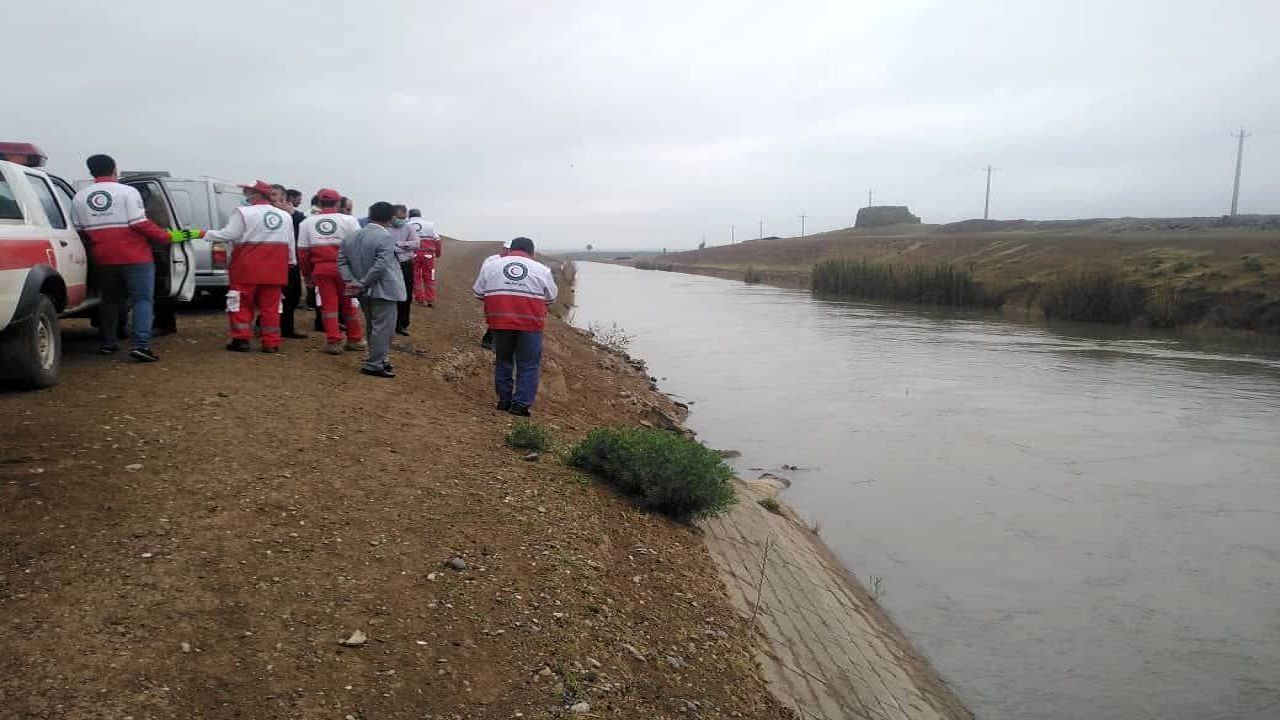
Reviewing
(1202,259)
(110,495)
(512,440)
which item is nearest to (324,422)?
(512,440)

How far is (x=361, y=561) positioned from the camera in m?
4.89

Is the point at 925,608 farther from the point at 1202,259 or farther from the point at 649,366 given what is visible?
the point at 1202,259

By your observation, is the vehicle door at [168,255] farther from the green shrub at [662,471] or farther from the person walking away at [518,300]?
the green shrub at [662,471]

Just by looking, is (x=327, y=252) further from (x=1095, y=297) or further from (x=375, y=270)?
(x=1095, y=297)

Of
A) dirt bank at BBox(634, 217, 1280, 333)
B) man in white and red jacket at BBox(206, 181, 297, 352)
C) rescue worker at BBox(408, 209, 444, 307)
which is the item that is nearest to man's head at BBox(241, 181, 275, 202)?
man in white and red jacket at BBox(206, 181, 297, 352)

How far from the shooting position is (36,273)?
22.2ft

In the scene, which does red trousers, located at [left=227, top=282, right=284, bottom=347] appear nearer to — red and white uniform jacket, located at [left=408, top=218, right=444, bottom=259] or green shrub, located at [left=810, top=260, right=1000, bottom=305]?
red and white uniform jacket, located at [left=408, top=218, right=444, bottom=259]

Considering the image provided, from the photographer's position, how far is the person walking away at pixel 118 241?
→ 7805 mm

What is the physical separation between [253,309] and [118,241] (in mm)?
1523

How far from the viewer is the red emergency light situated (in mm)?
8859

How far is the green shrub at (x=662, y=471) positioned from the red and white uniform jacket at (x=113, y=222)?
13.9ft

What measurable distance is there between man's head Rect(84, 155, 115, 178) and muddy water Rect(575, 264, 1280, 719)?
788 centimetres

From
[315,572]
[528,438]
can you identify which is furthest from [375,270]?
[315,572]

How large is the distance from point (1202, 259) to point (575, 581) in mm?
40093
